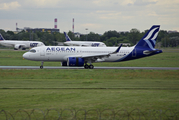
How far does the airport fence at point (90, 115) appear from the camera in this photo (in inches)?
502

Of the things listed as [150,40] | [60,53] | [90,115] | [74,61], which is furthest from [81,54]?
[90,115]

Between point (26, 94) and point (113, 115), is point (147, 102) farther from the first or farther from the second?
point (26, 94)

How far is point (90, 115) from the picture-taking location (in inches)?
520

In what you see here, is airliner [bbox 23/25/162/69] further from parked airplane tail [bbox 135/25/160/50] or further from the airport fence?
the airport fence

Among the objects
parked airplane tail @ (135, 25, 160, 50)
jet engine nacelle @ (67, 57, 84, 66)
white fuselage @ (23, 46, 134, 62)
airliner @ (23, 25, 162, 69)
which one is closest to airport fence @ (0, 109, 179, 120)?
jet engine nacelle @ (67, 57, 84, 66)

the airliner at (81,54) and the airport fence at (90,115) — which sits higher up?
the airliner at (81,54)

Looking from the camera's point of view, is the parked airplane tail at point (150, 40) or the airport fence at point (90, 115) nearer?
the airport fence at point (90, 115)

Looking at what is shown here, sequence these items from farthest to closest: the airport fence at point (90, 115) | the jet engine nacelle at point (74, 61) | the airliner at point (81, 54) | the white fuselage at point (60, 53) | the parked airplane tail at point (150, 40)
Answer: the parked airplane tail at point (150, 40) < the white fuselage at point (60, 53) < the airliner at point (81, 54) < the jet engine nacelle at point (74, 61) < the airport fence at point (90, 115)

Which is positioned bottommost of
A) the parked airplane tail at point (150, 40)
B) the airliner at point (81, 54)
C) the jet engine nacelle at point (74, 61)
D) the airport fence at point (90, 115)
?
the airport fence at point (90, 115)

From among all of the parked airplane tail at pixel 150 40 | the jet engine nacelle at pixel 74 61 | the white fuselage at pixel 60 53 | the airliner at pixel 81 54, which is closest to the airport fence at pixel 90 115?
the jet engine nacelle at pixel 74 61

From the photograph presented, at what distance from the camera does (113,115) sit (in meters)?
13.3

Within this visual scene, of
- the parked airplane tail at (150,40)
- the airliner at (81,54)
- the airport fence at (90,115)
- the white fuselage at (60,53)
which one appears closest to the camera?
the airport fence at (90,115)

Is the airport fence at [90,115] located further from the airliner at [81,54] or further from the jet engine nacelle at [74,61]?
the airliner at [81,54]

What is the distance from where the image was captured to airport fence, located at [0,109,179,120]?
41.8ft
